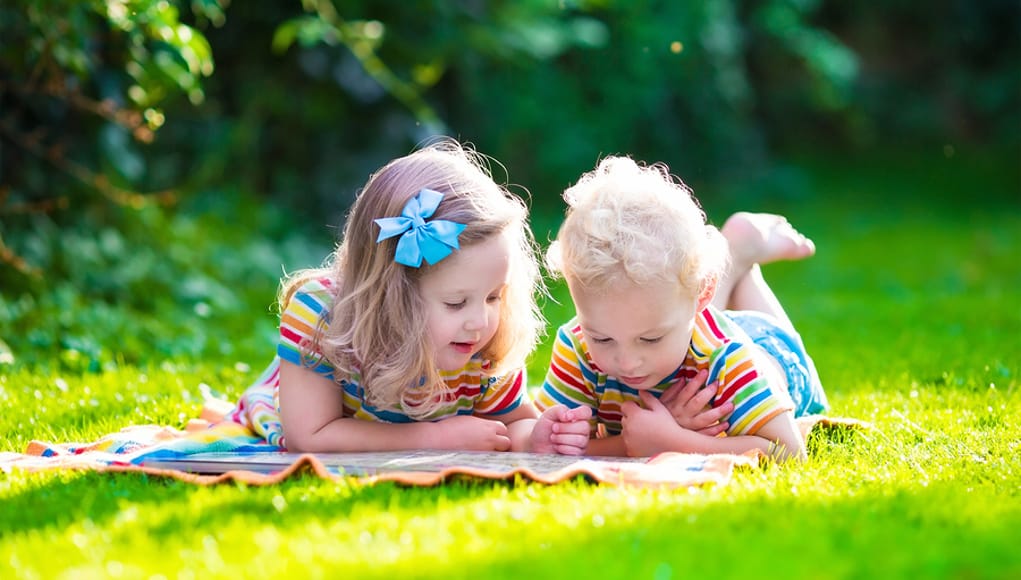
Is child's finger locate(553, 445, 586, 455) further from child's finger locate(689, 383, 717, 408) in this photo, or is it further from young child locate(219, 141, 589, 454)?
child's finger locate(689, 383, 717, 408)

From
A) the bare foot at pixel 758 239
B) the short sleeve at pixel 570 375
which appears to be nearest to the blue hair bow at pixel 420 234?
the short sleeve at pixel 570 375

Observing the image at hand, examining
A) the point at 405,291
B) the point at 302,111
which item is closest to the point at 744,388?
the point at 405,291

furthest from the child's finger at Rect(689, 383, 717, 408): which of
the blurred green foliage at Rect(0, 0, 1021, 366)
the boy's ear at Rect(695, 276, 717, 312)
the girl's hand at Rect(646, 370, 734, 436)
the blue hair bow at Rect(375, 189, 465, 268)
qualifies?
the blurred green foliage at Rect(0, 0, 1021, 366)

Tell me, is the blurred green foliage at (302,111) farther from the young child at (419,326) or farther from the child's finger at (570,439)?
the child's finger at (570,439)

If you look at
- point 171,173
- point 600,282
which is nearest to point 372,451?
point 600,282

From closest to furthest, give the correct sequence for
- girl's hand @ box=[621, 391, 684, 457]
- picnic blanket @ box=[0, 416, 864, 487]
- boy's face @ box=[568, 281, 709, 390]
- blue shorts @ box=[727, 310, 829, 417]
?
picnic blanket @ box=[0, 416, 864, 487], boy's face @ box=[568, 281, 709, 390], girl's hand @ box=[621, 391, 684, 457], blue shorts @ box=[727, 310, 829, 417]

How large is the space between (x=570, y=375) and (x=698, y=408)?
43cm

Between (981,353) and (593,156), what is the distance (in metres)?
6.94

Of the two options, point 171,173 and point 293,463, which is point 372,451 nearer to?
point 293,463

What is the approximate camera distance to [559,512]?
2.70 metres

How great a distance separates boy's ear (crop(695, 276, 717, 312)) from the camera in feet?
10.9

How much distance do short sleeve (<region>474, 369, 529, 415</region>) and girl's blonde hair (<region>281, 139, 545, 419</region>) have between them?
11 centimetres

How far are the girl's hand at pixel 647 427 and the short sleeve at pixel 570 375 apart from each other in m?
0.16

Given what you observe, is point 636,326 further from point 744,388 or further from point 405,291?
point 405,291
